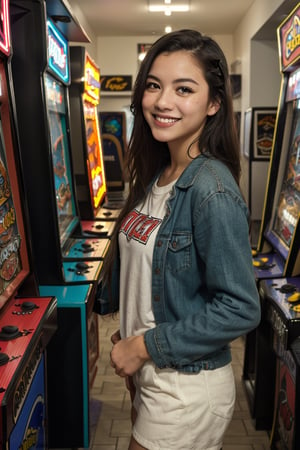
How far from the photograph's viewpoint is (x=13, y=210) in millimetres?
1673

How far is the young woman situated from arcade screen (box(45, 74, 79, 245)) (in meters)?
1.31

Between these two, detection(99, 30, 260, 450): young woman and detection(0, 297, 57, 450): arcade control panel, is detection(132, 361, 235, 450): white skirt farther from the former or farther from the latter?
detection(0, 297, 57, 450): arcade control panel

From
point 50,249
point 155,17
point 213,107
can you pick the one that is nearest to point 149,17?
point 155,17

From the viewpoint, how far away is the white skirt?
3.99ft

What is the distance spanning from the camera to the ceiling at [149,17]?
671 cm

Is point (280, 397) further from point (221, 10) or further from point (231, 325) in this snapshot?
point (221, 10)

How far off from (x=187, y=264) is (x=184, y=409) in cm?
33

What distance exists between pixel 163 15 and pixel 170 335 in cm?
693

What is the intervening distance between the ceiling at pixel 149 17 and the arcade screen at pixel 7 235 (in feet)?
17.7

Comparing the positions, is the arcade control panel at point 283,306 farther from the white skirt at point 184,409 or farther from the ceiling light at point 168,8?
the ceiling light at point 168,8

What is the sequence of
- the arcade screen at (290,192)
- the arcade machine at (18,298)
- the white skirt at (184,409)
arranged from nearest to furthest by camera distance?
the white skirt at (184,409), the arcade machine at (18,298), the arcade screen at (290,192)

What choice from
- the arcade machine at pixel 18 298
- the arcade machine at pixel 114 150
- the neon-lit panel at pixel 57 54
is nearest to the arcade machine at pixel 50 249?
the neon-lit panel at pixel 57 54

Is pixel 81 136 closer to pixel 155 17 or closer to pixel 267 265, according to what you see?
pixel 267 265

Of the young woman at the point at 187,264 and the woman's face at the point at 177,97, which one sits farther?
the woman's face at the point at 177,97
